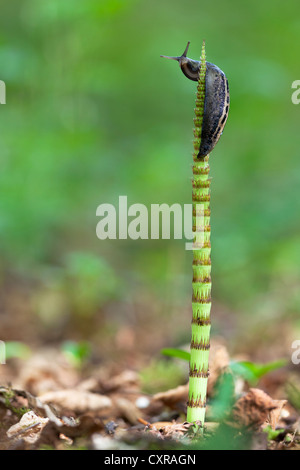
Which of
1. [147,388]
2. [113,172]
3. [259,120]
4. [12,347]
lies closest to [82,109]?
[113,172]

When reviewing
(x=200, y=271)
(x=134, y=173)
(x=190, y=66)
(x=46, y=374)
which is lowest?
(x=46, y=374)

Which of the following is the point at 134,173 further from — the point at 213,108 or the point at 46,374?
the point at 213,108

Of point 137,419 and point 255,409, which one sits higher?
point 255,409

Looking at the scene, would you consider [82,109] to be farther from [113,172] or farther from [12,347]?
[12,347]

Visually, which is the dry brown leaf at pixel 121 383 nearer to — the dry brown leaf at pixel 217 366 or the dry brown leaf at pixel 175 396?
the dry brown leaf at pixel 175 396

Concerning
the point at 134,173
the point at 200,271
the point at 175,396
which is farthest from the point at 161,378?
the point at 134,173

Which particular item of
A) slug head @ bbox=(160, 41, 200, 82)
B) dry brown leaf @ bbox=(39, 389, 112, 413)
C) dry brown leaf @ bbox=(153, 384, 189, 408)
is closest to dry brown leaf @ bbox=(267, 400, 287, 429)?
dry brown leaf @ bbox=(153, 384, 189, 408)

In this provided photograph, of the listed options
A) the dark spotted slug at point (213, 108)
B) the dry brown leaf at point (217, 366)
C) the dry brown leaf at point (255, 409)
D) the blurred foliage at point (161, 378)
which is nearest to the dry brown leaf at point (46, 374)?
the blurred foliage at point (161, 378)
